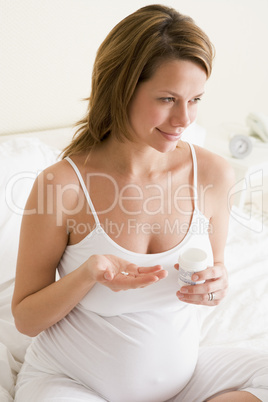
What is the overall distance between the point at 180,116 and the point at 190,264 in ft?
1.10

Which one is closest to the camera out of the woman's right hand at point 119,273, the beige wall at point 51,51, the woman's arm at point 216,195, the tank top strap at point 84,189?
the woman's right hand at point 119,273

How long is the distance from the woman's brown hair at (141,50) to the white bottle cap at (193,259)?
0.34 m

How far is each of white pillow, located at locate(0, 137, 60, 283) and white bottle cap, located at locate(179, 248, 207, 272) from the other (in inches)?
28.4

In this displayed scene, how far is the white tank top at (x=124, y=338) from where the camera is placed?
1.07 meters

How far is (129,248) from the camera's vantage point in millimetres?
1103

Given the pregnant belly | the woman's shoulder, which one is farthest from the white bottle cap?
the woman's shoulder

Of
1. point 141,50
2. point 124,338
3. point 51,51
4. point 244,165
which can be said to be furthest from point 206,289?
point 244,165

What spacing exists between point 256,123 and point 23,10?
1.69 m

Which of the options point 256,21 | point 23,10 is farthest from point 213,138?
point 23,10

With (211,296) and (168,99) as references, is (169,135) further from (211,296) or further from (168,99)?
(211,296)

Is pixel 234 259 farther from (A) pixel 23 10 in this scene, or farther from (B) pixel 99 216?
(A) pixel 23 10

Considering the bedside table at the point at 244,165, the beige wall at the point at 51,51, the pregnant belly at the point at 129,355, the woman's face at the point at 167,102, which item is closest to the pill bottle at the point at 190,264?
the pregnant belly at the point at 129,355

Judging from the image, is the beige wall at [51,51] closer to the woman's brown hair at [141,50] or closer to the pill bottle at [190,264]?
the woman's brown hair at [141,50]

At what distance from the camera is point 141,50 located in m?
1.00
